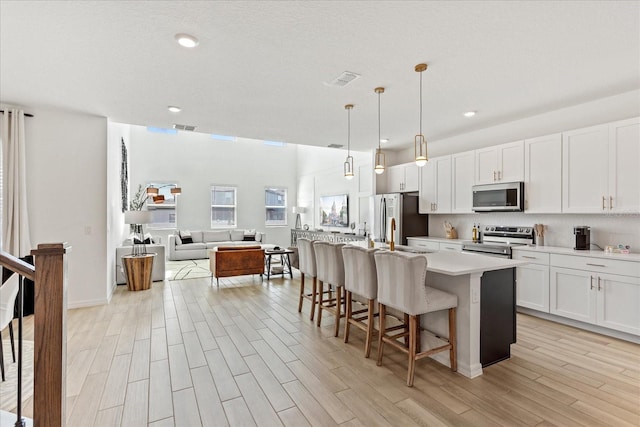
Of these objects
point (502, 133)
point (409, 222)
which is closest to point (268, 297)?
point (409, 222)

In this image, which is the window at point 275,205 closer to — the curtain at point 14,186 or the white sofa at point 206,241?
the white sofa at point 206,241

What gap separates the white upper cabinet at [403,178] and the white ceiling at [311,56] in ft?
5.60

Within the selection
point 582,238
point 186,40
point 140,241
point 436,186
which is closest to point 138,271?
point 140,241

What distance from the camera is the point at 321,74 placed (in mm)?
3137

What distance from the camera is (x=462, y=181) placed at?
516cm

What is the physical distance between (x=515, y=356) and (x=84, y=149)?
5.83 meters

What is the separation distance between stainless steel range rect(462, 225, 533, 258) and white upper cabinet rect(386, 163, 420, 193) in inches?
61.5

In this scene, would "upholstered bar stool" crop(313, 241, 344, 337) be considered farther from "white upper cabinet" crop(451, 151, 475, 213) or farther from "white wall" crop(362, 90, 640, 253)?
"white wall" crop(362, 90, 640, 253)

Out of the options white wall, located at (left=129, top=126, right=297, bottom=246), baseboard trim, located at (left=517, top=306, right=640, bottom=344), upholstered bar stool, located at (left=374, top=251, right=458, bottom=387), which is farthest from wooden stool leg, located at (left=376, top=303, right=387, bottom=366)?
white wall, located at (left=129, top=126, right=297, bottom=246)

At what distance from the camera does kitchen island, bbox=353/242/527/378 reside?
8.57 ft

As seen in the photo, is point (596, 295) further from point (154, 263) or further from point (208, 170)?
point (208, 170)

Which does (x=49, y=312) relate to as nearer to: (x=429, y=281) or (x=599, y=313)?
(x=429, y=281)

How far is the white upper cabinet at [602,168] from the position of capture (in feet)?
11.1

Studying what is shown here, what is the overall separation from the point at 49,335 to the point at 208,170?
9.05 metres
